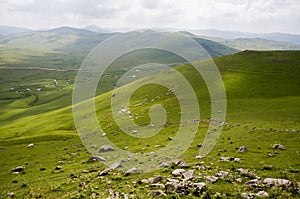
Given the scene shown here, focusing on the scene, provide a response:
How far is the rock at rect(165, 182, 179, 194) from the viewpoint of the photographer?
18.1m

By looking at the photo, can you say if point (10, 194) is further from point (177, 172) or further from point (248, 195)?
point (248, 195)

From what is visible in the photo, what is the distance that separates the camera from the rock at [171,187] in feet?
59.5

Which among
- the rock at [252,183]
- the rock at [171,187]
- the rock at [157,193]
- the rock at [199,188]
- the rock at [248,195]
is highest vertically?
the rock at [248,195]

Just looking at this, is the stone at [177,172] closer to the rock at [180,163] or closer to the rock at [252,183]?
the rock at [180,163]

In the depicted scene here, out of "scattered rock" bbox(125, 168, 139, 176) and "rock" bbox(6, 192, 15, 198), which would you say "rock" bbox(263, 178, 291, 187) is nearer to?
"scattered rock" bbox(125, 168, 139, 176)

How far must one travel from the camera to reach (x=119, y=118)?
64.6m

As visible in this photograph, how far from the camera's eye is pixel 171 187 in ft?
60.5

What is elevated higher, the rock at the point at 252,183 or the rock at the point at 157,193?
the rock at the point at 252,183

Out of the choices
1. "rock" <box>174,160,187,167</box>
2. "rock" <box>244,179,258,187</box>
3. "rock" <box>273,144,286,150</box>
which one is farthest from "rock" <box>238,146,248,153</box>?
"rock" <box>244,179,258,187</box>

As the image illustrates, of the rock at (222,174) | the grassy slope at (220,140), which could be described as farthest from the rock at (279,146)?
the rock at (222,174)

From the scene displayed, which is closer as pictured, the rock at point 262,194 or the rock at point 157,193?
the rock at point 262,194

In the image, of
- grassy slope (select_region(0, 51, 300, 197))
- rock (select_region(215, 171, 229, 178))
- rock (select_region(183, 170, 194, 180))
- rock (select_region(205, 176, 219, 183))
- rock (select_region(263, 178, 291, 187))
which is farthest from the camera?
grassy slope (select_region(0, 51, 300, 197))

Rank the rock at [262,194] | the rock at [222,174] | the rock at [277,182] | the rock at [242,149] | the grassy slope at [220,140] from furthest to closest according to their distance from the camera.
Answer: the rock at [242,149] → the grassy slope at [220,140] → the rock at [222,174] → the rock at [277,182] → the rock at [262,194]

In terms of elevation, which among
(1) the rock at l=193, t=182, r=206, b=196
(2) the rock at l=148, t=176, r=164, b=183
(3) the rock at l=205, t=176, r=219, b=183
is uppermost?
(1) the rock at l=193, t=182, r=206, b=196
